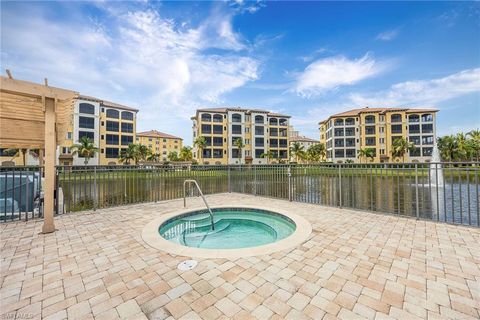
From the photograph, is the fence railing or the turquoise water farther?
the fence railing

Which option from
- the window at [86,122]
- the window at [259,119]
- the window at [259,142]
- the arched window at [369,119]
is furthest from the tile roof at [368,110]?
the window at [86,122]

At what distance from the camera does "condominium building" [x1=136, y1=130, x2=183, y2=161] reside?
248ft

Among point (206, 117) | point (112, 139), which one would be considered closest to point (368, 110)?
point (206, 117)

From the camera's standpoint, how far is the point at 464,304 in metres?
1.98

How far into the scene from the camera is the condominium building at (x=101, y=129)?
38969mm

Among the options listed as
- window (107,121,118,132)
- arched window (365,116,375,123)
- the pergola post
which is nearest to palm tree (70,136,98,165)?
window (107,121,118,132)

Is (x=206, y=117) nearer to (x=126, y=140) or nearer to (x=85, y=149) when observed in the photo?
(x=126, y=140)

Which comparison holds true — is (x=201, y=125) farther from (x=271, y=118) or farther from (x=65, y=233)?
(x=65, y=233)

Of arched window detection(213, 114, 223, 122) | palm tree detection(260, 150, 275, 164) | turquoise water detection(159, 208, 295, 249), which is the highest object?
arched window detection(213, 114, 223, 122)

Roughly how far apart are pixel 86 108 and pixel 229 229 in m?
48.1

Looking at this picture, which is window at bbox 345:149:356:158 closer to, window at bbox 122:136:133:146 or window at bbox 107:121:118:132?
window at bbox 122:136:133:146

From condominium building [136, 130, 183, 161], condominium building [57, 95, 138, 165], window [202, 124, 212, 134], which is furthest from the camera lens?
condominium building [136, 130, 183, 161]

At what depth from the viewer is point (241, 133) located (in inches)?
1950

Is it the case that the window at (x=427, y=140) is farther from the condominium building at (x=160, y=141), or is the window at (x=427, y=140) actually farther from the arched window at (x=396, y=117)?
the condominium building at (x=160, y=141)
